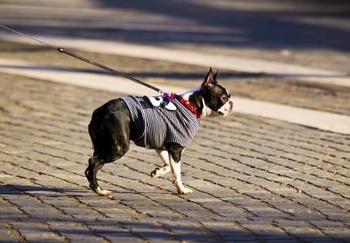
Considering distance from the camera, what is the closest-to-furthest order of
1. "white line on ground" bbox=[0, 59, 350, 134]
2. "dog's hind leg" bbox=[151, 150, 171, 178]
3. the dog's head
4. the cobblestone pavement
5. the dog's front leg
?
Result: the cobblestone pavement → the dog's front leg → the dog's head → "dog's hind leg" bbox=[151, 150, 171, 178] → "white line on ground" bbox=[0, 59, 350, 134]

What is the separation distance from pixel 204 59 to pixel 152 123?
11.4m

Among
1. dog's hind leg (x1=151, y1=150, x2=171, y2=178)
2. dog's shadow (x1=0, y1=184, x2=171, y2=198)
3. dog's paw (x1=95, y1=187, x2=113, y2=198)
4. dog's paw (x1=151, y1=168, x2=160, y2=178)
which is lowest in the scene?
dog's shadow (x1=0, y1=184, x2=171, y2=198)

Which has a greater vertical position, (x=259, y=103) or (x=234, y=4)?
(x=234, y=4)

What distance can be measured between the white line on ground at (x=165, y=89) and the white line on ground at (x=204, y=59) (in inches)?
102

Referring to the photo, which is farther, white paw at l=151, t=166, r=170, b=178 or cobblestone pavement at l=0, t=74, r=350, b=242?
white paw at l=151, t=166, r=170, b=178

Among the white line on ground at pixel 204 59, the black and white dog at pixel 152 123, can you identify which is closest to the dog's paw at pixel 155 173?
the black and white dog at pixel 152 123

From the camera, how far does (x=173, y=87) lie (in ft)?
54.0

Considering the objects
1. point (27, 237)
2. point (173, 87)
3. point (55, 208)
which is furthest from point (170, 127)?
point (173, 87)

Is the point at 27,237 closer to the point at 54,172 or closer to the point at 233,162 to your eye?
the point at 54,172

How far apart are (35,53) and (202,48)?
3.46 m

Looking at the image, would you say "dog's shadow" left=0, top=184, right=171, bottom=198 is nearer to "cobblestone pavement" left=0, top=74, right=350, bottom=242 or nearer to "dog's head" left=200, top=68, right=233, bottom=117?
"cobblestone pavement" left=0, top=74, right=350, bottom=242

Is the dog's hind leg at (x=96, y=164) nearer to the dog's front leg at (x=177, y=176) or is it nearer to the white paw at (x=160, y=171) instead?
the dog's front leg at (x=177, y=176)

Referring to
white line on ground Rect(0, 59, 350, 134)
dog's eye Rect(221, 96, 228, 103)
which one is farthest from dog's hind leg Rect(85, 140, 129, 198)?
white line on ground Rect(0, 59, 350, 134)

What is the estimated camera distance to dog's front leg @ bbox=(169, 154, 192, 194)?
9.23 meters
